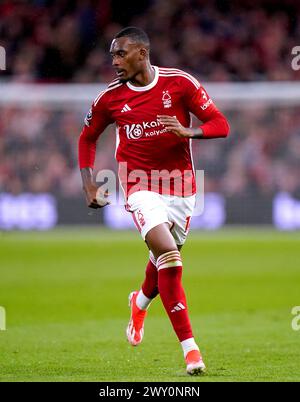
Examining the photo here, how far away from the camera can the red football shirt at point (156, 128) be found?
701 centimetres

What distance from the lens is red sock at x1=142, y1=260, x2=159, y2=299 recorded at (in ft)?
24.7

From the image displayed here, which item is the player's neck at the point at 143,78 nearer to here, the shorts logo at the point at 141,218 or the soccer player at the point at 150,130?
the soccer player at the point at 150,130

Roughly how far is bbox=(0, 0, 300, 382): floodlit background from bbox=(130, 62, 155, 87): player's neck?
346 centimetres

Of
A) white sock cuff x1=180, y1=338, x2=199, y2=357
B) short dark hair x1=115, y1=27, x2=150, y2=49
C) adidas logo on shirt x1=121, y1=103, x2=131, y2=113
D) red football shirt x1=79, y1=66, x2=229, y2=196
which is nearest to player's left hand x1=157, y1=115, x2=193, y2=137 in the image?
red football shirt x1=79, y1=66, x2=229, y2=196

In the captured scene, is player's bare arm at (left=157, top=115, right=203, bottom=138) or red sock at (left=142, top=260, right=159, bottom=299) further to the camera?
red sock at (left=142, top=260, right=159, bottom=299)

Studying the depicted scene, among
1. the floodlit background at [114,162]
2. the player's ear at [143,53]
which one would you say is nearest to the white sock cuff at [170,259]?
the player's ear at [143,53]

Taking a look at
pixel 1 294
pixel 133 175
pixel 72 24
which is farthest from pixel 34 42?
pixel 133 175

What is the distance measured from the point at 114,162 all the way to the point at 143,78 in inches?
461

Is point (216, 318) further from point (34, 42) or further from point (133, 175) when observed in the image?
point (34, 42)

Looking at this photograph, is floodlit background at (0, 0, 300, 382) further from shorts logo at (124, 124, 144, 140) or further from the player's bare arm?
the player's bare arm

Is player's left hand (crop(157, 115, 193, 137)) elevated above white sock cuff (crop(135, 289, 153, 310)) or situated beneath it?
elevated above

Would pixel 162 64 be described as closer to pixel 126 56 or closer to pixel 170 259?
pixel 126 56

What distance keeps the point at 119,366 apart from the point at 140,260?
325 inches

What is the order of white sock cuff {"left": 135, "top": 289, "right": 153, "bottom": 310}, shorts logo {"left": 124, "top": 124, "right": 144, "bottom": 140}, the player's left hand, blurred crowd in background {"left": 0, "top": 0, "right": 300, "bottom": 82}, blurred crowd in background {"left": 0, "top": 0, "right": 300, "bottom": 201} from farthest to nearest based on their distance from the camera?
blurred crowd in background {"left": 0, "top": 0, "right": 300, "bottom": 82} < blurred crowd in background {"left": 0, "top": 0, "right": 300, "bottom": 201} < white sock cuff {"left": 135, "top": 289, "right": 153, "bottom": 310} < shorts logo {"left": 124, "top": 124, "right": 144, "bottom": 140} < the player's left hand
